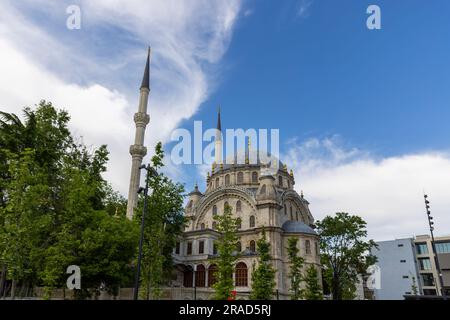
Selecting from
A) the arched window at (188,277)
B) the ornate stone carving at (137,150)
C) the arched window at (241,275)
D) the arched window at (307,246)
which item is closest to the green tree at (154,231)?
the ornate stone carving at (137,150)

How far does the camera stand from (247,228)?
4425 cm

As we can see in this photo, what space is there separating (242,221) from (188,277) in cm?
1015

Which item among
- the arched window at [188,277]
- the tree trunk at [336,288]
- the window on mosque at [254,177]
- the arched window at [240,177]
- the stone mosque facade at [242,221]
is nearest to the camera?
the stone mosque facade at [242,221]

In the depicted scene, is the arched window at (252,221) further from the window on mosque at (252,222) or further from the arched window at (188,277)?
the arched window at (188,277)

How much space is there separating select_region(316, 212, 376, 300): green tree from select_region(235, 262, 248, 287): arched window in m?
9.50

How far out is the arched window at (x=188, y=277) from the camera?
1666 inches

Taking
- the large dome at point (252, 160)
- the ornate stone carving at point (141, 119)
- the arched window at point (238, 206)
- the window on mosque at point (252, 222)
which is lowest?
the window on mosque at point (252, 222)

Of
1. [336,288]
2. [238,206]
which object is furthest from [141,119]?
[336,288]

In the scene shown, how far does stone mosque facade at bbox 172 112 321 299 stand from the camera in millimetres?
39812

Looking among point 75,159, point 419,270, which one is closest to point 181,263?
point 75,159

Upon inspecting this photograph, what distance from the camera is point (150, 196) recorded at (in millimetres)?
21266

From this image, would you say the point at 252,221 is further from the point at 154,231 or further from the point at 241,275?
the point at 154,231

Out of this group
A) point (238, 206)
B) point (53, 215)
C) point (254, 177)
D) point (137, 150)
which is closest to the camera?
point (53, 215)
